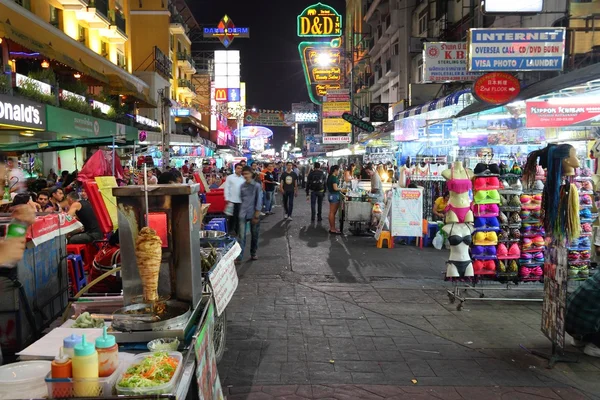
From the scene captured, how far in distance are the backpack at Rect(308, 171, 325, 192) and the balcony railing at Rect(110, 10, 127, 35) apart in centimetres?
1808

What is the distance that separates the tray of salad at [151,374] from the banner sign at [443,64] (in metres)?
13.1

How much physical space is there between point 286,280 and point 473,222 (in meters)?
3.39

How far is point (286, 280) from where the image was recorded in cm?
869

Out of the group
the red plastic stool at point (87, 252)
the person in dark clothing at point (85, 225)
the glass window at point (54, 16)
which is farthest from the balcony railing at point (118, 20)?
the red plastic stool at point (87, 252)

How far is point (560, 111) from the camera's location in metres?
9.02

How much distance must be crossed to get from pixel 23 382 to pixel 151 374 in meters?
0.64

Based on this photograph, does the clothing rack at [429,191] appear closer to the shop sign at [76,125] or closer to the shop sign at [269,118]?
the shop sign at [76,125]

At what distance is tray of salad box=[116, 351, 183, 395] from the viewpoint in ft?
8.02

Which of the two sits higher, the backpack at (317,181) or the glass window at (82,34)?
the glass window at (82,34)

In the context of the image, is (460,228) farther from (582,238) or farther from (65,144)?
(65,144)

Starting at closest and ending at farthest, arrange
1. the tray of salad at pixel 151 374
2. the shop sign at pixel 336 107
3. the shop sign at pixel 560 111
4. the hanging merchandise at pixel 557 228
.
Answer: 1. the tray of salad at pixel 151 374
2. the hanging merchandise at pixel 557 228
3. the shop sign at pixel 560 111
4. the shop sign at pixel 336 107

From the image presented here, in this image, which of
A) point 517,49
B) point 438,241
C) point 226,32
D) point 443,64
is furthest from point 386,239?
point 226,32

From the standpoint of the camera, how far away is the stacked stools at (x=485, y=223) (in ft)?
23.7

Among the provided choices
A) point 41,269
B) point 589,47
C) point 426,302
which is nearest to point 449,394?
point 426,302
